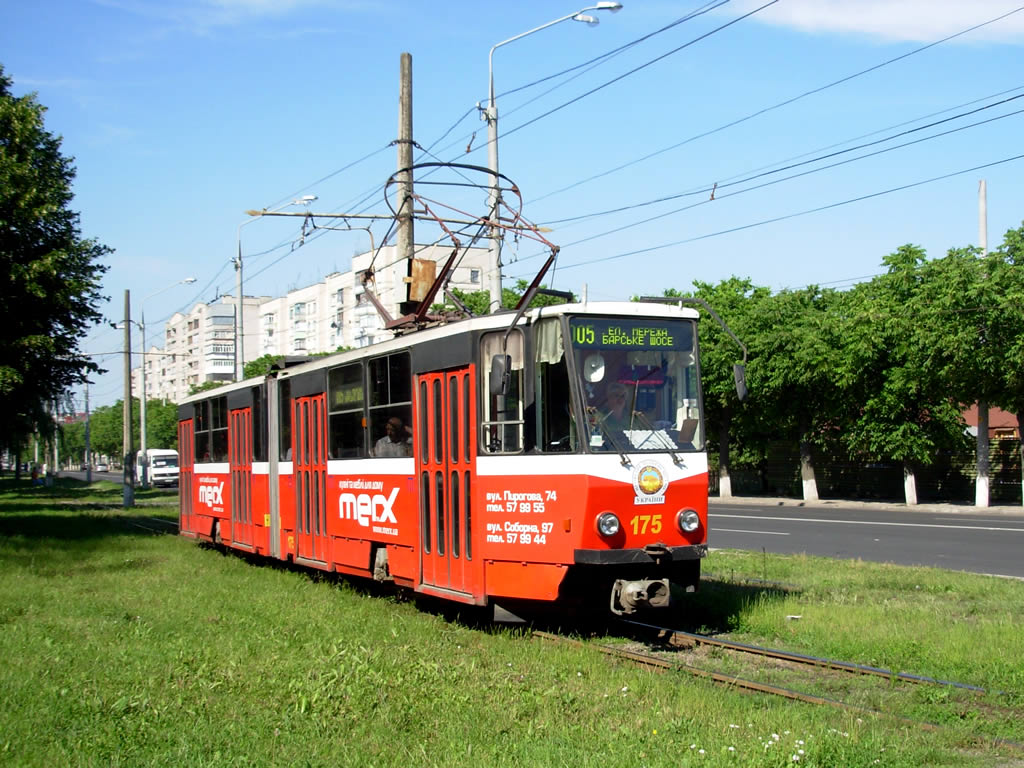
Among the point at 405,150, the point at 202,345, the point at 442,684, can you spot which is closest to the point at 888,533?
the point at 405,150

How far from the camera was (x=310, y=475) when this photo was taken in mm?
15672

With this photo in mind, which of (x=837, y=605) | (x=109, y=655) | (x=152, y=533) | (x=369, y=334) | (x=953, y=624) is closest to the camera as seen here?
(x=109, y=655)

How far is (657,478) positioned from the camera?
10.5m

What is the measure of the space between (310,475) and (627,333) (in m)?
6.55

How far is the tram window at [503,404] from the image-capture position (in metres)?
10.7

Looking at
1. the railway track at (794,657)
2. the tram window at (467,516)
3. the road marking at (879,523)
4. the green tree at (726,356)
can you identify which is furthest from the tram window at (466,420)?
the green tree at (726,356)

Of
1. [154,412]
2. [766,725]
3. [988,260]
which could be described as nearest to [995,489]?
[988,260]

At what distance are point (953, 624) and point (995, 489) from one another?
29859 millimetres

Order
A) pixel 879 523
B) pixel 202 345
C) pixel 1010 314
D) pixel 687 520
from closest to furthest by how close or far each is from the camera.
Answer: pixel 687 520
pixel 879 523
pixel 1010 314
pixel 202 345

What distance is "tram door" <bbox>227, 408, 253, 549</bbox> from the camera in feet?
62.1

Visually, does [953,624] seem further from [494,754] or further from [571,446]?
[494,754]

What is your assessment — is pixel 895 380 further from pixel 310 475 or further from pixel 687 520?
pixel 687 520

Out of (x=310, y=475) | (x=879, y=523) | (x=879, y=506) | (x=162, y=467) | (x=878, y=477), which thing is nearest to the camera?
(x=310, y=475)

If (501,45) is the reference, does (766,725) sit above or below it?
below
